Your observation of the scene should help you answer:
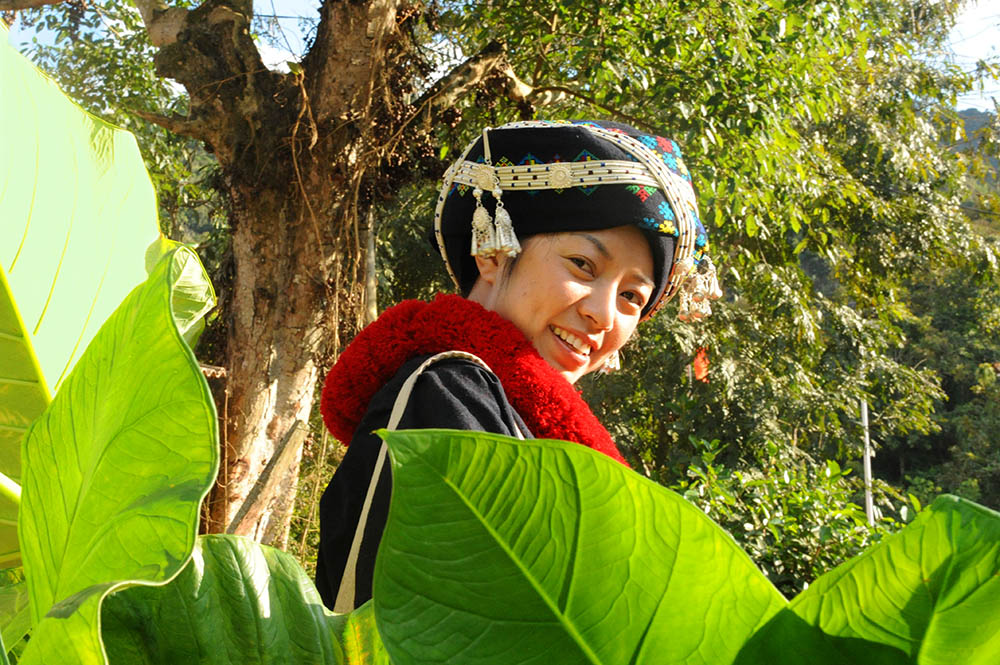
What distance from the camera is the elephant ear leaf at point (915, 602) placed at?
0.60 feet

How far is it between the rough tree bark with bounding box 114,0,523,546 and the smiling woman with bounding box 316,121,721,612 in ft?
7.99

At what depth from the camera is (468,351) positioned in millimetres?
1093

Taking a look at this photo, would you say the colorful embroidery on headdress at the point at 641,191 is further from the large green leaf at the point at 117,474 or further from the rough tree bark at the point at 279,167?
the rough tree bark at the point at 279,167

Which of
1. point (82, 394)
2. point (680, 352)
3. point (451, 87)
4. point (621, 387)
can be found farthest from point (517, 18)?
point (82, 394)

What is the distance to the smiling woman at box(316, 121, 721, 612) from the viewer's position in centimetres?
104

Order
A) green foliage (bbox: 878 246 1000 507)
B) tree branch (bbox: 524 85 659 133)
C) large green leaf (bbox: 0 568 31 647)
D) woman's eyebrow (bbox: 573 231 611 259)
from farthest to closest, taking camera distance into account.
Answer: green foliage (bbox: 878 246 1000 507) < tree branch (bbox: 524 85 659 133) < woman's eyebrow (bbox: 573 231 611 259) < large green leaf (bbox: 0 568 31 647)

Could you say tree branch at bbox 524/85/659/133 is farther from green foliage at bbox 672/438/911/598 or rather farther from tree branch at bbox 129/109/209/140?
green foliage at bbox 672/438/911/598

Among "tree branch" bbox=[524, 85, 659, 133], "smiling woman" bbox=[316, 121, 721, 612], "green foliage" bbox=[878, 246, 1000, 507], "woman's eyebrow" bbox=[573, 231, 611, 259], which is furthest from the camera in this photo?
"green foliage" bbox=[878, 246, 1000, 507]

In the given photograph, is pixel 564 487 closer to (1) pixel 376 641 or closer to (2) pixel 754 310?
(1) pixel 376 641

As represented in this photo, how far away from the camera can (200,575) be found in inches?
10.5

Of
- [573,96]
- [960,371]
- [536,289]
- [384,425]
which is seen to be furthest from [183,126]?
[960,371]

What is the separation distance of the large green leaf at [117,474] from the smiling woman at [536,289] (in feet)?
2.36

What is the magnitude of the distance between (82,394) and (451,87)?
13.0 ft

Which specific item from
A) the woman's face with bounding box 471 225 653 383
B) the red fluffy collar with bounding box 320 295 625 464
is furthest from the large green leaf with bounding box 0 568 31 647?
the woman's face with bounding box 471 225 653 383
